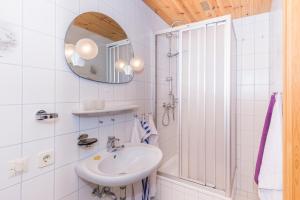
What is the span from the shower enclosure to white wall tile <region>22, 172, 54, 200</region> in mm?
1248

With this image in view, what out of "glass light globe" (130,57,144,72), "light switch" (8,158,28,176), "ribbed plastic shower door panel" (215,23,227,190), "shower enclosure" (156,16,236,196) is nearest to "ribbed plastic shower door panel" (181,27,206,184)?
"shower enclosure" (156,16,236,196)

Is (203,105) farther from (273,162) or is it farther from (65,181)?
(65,181)

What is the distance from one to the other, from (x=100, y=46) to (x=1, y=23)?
0.69 metres

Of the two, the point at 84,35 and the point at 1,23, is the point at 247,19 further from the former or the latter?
the point at 1,23

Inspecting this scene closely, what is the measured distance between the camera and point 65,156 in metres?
1.20

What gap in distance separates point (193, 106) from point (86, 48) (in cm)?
116

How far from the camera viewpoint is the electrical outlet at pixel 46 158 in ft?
3.42

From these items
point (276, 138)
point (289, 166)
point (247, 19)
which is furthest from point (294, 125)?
point (247, 19)

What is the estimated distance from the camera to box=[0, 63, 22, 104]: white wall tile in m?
0.88

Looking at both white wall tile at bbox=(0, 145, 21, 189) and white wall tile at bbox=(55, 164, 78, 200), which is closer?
white wall tile at bbox=(0, 145, 21, 189)

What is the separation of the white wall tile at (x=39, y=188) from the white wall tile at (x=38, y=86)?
0.46 m

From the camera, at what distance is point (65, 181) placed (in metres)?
1.19

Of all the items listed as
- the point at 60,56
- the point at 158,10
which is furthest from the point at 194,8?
the point at 60,56

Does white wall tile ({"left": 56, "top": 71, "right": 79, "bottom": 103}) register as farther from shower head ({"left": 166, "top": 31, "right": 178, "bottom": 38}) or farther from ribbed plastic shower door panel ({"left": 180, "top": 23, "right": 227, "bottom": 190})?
shower head ({"left": 166, "top": 31, "right": 178, "bottom": 38})
